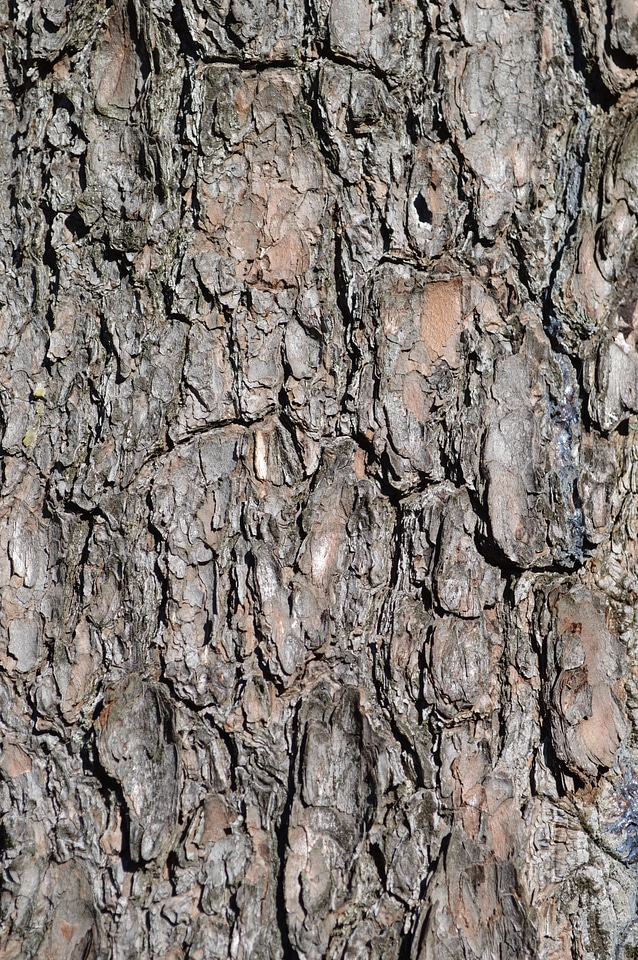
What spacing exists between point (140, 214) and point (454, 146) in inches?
20.8

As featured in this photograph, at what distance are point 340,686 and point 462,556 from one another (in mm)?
288

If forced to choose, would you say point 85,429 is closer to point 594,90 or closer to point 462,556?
point 462,556

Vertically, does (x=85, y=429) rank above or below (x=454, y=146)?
below

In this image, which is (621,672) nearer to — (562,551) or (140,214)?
(562,551)

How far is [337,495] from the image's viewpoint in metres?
1.32

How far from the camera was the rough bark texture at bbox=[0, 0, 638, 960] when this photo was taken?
128 centimetres

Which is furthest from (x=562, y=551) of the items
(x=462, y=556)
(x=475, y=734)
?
(x=475, y=734)

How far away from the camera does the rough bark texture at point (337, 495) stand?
1278mm

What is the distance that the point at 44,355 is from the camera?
1.38m

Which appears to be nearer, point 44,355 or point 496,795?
point 496,795

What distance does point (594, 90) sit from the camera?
4.45 ft

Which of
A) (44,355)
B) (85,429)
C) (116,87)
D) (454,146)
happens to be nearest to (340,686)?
(85,429)

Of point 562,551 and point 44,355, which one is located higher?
point 44,355

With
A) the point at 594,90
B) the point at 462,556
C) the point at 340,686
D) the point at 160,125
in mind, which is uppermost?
the point at 594,90
